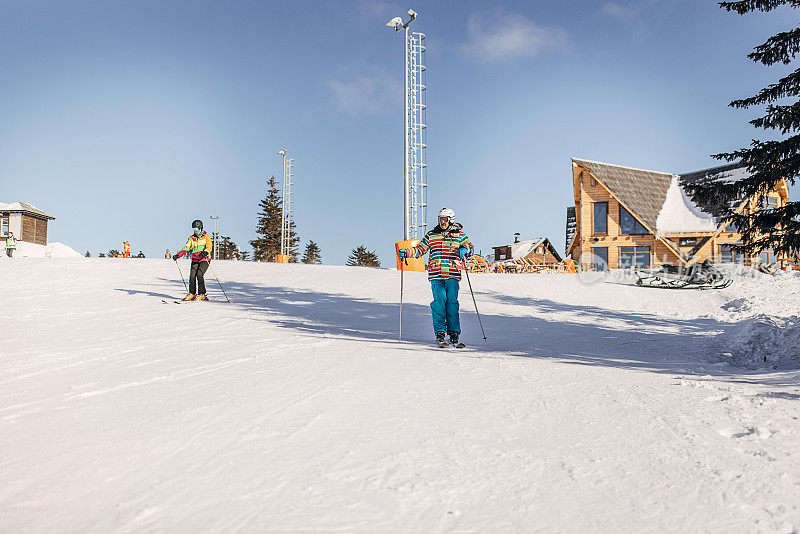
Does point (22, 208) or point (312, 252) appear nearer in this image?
point (22, 208)

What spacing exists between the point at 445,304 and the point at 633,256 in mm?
26998

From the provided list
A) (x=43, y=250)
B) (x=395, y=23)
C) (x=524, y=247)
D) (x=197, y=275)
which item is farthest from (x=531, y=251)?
(x=43, y=250)

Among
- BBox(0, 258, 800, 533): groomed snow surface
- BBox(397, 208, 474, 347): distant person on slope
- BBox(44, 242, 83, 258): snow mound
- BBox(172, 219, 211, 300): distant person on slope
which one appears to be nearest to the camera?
BBox(0, 258, 800, 533): groomed snow surface

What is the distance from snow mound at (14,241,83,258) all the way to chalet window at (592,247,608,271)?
135ft

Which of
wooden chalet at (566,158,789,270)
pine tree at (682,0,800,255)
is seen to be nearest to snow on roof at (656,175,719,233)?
wooden chalet at (566,158,789,270)

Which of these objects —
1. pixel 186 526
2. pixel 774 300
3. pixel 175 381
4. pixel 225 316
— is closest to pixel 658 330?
pixel 774 300

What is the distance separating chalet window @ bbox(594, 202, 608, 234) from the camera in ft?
107

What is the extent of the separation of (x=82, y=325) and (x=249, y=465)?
7655mm

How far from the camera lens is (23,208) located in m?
50.1

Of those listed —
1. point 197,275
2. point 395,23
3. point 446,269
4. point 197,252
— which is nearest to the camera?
point 446,269

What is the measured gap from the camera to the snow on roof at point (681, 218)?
99.1ft

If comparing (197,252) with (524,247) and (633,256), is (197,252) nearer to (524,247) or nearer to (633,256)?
(633,256)

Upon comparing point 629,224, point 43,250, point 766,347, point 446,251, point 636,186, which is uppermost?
point 636,186

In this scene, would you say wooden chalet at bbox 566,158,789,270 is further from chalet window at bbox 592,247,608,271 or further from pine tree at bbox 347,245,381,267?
pine tree at bbox 347,245,381,267
